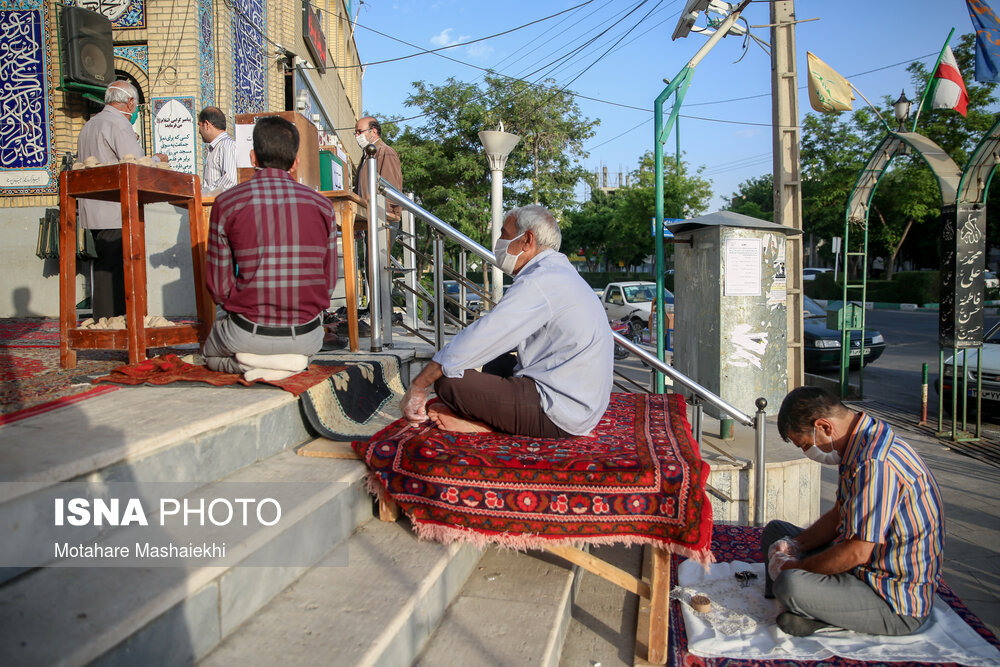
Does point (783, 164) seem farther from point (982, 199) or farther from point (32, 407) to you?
point (32, 407)

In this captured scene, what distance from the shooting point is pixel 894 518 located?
100 inches

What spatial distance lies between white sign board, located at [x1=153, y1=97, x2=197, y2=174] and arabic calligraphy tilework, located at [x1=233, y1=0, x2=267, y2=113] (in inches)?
38.0

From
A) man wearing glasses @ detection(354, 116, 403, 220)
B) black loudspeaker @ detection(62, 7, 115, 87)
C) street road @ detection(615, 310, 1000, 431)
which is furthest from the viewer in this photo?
street road @ detection(615, 310, 1000, 431)

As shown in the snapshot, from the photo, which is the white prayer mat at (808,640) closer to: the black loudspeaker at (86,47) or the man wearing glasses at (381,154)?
the man wearing glasses at (381,154)

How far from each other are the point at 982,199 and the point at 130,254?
8074 mm

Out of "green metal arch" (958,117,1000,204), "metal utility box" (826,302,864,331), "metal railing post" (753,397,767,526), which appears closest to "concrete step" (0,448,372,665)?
"metal railing post" (753,397,767,526)

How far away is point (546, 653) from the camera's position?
2242mm

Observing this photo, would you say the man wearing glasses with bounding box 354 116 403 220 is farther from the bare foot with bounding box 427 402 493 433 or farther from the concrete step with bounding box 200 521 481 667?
the concrete step with bounding box 200 521 481 667

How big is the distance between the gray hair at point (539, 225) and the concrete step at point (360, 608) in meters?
1.48

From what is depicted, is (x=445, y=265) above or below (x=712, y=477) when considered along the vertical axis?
above

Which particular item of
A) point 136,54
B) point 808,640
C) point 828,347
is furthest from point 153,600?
point 828,347

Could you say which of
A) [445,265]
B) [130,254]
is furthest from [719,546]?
[130,254]

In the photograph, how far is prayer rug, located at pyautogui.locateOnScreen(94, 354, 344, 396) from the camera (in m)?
2.97

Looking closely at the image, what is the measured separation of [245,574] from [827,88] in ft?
28.3
